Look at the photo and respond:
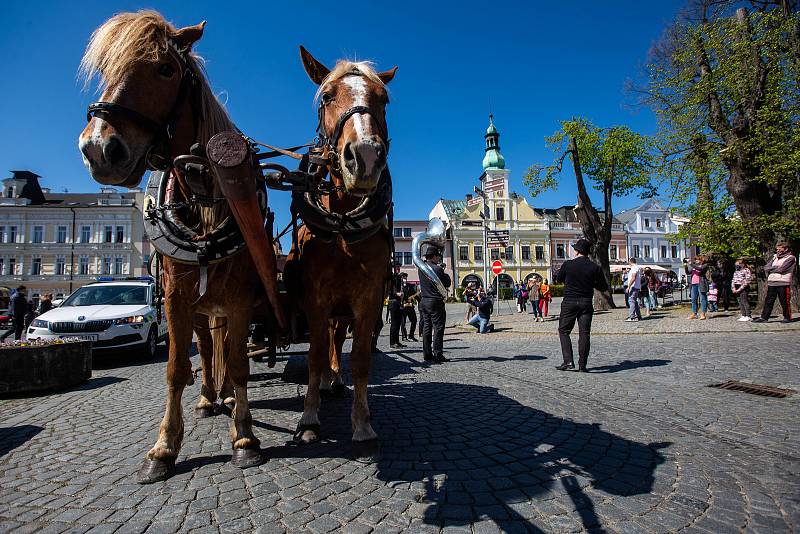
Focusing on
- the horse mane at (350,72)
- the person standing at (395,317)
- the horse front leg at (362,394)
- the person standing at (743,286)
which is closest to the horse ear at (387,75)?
the horse mane at (350,72)

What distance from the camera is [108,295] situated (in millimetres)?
9703

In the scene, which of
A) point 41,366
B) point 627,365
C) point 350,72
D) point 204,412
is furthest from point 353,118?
point 627,365

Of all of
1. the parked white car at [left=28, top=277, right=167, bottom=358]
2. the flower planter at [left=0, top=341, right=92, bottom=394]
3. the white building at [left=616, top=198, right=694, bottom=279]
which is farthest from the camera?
the white building at [left=616, top=198, right=694, bottom=279]

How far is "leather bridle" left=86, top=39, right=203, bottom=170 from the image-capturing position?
203cm

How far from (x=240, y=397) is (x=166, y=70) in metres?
2.15

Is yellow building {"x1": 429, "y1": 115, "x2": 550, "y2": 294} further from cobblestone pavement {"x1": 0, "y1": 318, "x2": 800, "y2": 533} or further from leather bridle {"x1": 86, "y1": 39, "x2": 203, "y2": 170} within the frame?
leather bridle {"x1": 86, "y1": 39, "x2": 203, "y2": 170}

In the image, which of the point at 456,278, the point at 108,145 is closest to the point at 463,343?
the point at 108,145

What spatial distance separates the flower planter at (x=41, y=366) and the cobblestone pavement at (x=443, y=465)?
372 mm

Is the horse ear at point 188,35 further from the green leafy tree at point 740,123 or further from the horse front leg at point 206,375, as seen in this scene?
the green leafy tree at point 740,123

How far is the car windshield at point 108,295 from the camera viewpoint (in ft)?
31.0

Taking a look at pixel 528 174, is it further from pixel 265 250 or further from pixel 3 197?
pixel 3 197

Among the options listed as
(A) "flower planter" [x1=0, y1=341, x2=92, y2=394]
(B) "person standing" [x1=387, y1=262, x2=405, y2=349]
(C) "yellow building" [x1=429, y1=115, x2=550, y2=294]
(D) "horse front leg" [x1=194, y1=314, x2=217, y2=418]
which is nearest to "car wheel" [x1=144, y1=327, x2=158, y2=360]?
(A) "flower planter" [x1=0, y1=341, x2=92, y2=394]

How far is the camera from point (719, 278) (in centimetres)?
1552

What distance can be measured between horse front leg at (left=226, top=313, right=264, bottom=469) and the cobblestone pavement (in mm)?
114
